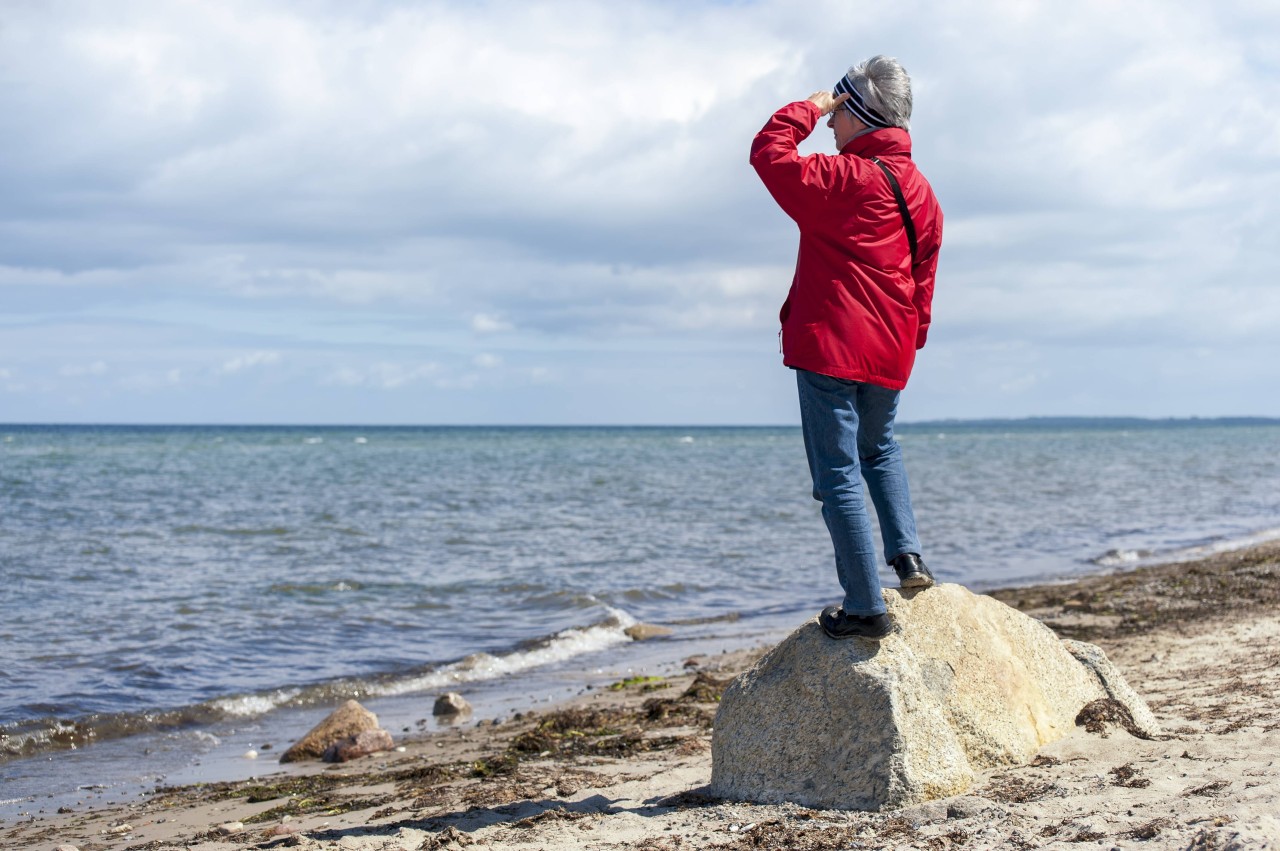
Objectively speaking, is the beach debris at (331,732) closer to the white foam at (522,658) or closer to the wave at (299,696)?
the wave at (299,696)

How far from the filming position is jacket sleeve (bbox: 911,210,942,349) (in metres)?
4.70

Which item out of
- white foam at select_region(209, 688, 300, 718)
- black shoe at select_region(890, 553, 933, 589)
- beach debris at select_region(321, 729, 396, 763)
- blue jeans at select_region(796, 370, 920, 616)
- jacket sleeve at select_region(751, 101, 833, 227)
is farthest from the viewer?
white foam at select_region(209, 688, 300, 718)

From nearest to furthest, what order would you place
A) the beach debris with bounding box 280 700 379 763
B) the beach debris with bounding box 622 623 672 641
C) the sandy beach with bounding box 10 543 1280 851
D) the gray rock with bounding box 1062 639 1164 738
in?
the sandy beach with bounding box 10 543 1280 851 < the gray rock with bounding box 1062 639 1164 738 < the beach debris with bounding box 280 700 379 763 < the beach debris with bounding box 622 623 672 641

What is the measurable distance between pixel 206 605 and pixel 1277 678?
10975 mm

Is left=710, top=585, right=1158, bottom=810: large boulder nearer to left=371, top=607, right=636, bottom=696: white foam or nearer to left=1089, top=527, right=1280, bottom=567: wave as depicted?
left=371, top=607, right=636, bottom=696: white foam

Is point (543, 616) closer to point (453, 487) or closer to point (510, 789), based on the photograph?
point (510, 789)

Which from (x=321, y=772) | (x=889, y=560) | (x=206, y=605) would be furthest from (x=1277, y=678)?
(x=206, y=605)

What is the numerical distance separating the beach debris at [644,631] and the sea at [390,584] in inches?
4.5

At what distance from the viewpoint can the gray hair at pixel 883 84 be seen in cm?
459

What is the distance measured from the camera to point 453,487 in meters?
31.2

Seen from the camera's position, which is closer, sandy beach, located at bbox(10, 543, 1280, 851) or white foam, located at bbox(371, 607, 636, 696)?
sandy beach, located at bbox(10, 543, 1280, 851)

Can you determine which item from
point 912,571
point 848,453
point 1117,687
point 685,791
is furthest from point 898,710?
point 1117,687

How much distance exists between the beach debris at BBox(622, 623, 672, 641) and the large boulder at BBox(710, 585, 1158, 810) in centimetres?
738

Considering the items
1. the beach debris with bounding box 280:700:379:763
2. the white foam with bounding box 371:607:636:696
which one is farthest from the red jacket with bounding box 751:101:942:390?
the white foam with bounding box 371:607:636:696
